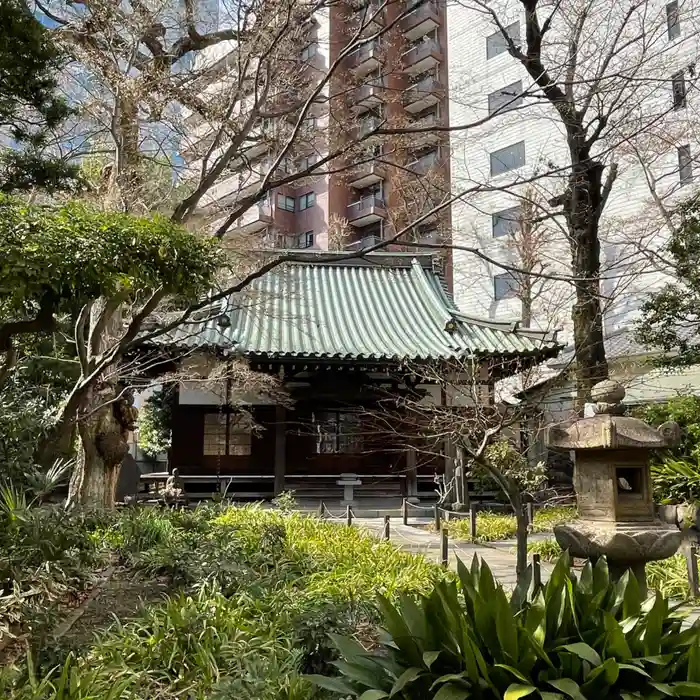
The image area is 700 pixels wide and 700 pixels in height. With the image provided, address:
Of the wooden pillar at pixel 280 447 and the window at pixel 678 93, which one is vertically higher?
the window at pixel 678 93

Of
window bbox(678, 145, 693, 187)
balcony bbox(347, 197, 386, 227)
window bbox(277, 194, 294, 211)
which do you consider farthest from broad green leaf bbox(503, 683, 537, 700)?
window bbox(277, 194, 294, 211)

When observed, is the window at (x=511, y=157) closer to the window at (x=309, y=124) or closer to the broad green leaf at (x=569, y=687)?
the window at (x=309, y=124)

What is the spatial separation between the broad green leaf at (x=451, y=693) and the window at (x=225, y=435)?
40.8 feet

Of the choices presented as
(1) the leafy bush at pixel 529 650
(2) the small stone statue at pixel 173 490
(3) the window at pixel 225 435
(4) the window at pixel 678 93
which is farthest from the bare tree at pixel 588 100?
(2) the small stone statue at pixel 173 490

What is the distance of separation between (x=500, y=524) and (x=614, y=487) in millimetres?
6284

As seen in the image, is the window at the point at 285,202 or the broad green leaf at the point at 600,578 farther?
the window at the point at 285,202

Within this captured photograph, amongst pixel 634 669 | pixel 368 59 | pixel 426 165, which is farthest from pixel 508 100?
pixel 426 165

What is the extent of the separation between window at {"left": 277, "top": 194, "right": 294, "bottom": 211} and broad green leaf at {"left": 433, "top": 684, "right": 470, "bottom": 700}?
31.8m

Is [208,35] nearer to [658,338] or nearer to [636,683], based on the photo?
[636,683]

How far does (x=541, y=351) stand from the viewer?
1331cm

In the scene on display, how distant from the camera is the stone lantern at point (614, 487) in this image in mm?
4770

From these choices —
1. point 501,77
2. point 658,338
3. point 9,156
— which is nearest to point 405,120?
point 9,156

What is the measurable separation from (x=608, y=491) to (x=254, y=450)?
36.3 ft

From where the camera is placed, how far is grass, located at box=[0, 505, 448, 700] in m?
3.52
